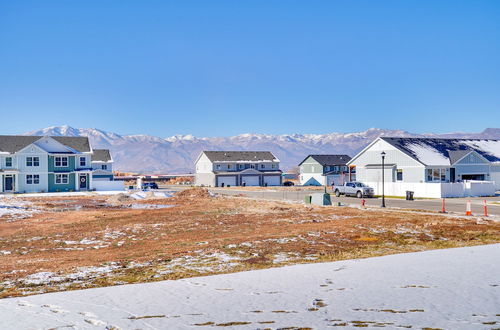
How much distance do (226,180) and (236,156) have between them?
20.4 ft

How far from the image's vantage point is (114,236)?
22.1 m

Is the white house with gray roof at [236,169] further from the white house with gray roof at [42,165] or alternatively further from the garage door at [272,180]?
the white house with gray roof at [42,165]

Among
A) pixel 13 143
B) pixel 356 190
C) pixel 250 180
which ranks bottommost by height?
pixel 356 190

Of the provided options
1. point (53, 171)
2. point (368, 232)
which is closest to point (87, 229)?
point (368, 232)

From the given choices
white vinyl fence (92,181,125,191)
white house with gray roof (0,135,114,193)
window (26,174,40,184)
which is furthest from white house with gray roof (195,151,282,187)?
window (26,174,40,184)

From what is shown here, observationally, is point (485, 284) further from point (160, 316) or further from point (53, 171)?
point (53, 171)

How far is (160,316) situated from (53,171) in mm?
57452

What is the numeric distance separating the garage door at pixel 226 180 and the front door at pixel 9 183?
3616 cm

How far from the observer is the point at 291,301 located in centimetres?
1054

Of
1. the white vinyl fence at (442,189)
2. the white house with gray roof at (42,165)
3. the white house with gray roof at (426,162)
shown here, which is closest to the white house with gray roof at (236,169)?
the white house with gray roof at (42,165)

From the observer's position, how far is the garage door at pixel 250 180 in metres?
89.2

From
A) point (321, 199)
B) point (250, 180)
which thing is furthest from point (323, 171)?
point (321, 199)

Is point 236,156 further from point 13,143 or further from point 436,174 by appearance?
point 436,174

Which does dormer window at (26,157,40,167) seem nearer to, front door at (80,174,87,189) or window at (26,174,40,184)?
window at (26,174,40,184)
